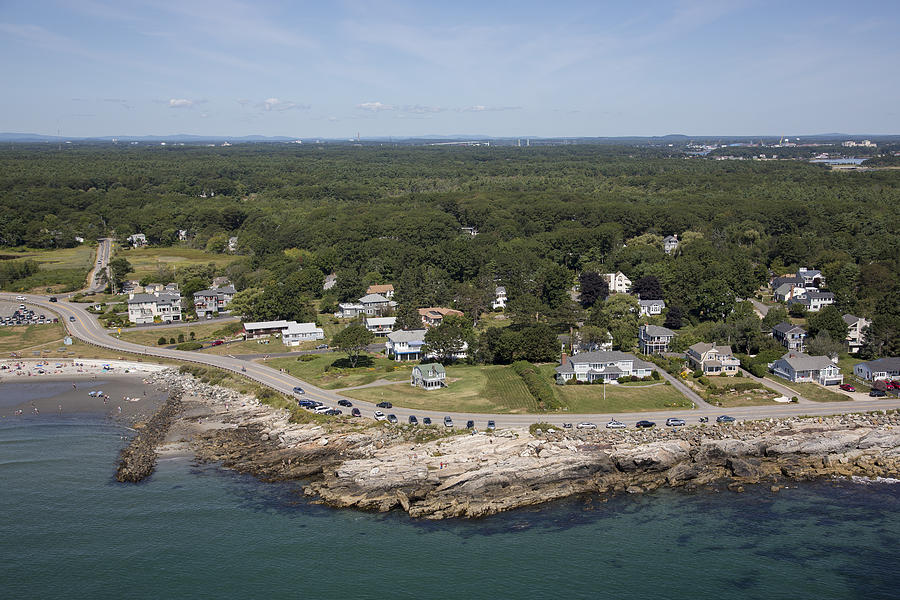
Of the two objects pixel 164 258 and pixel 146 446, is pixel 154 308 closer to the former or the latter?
pixel 164 258

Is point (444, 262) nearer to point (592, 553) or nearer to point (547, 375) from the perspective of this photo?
point (547, 375)

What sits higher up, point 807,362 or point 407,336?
point 407,336

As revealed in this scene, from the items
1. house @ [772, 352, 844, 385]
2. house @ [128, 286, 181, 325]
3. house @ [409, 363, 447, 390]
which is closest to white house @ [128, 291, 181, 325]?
house @ [128, 286, 181, 325]

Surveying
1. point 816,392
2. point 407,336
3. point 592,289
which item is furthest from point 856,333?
point 407,336

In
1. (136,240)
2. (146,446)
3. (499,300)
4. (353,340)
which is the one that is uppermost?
(136,240)

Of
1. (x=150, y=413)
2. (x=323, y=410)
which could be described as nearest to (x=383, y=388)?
(x=323, y=410)

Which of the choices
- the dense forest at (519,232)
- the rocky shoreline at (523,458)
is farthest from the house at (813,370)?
the dense forest at (519,232)

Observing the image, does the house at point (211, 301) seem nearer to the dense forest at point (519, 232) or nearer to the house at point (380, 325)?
the dense forest at point (519, 232)
